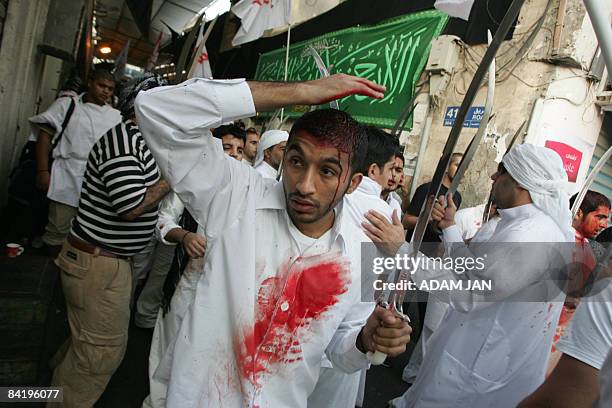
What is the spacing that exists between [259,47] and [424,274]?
1251 centimetres

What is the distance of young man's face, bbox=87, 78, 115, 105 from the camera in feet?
12.0

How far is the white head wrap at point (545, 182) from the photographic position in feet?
6.95

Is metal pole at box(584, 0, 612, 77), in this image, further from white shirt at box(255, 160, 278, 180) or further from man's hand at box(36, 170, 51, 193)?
man's hand at box(36, 170, 51, 193)

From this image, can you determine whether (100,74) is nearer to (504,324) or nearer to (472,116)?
(504,324)

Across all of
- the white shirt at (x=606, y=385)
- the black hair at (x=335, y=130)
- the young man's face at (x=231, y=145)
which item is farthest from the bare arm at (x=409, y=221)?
the white shirt at (x=606, y=385)

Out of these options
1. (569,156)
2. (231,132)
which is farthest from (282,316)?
(569,156)

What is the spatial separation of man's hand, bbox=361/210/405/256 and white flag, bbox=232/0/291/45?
5337 millimetres

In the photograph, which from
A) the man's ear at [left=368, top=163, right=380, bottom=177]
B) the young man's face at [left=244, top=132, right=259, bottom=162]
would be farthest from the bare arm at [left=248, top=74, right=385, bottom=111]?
the young man's face at [left=244, top=132, right=259, bottom=162]

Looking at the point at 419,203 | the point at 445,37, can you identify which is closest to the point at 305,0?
the point at 445,37

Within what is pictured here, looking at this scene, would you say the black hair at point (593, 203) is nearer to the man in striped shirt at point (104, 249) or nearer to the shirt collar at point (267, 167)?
the shirt collar at point (267, 167)

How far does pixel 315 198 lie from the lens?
53.4 inches

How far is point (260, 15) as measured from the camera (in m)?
6.61

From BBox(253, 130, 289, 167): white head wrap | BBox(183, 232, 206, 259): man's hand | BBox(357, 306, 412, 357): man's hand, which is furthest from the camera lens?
BBox(253, 130, 289, 167): white head wrap

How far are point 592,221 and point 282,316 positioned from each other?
359cm
